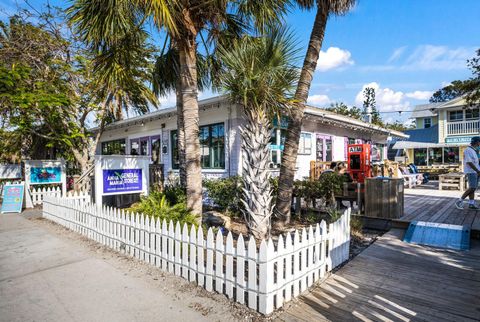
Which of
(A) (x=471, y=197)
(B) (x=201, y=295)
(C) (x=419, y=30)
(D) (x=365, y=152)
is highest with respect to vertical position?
(C) (x=419, y=30)

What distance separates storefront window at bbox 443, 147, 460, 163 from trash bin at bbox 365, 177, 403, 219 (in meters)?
23.4

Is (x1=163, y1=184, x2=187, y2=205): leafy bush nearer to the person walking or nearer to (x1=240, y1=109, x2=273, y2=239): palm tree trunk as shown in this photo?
(x1=240, y1=109, x2=273, y2=239): palm tree trunk

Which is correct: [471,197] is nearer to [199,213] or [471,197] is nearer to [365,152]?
[365,152]

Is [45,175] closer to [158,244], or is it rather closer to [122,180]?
[122,180]

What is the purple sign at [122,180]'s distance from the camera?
7.01 meters

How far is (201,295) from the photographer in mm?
3244

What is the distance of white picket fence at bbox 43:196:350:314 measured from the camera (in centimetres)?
289

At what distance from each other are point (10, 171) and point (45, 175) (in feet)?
13.7

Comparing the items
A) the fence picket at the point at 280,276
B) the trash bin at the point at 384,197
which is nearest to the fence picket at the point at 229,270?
the fence picket at the point at 280,276

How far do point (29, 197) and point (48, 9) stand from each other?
23.0 feet

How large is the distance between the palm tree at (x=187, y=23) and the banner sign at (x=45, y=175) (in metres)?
6.68

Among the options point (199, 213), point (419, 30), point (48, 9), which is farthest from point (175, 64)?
point (419, 30)

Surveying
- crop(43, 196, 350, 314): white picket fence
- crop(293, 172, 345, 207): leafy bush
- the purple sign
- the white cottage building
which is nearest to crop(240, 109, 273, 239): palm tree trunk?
crop(43, 196, 350, 314): white picket fence

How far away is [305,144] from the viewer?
1152 cm
